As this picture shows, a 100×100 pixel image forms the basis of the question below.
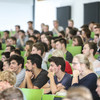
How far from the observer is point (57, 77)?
4430 millimetres

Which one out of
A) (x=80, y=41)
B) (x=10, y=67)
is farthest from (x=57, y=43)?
(x=10, y=67)

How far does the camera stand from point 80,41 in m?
7.29

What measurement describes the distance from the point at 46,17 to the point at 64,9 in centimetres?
112

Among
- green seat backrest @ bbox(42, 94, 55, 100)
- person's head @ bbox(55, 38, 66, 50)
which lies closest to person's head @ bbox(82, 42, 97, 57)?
person's head @ bbox(55, 38, 66, 50)

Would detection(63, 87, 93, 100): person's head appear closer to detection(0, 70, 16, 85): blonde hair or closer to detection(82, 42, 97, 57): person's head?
detection(0, 70, 16, 85): blonde hair

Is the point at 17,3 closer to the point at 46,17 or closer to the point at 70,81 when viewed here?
the point at 46,17

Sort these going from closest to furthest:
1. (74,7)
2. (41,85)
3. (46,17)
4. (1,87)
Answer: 1. (1,87)
2. (41,85)
3. (74,7)
4. (46,17)

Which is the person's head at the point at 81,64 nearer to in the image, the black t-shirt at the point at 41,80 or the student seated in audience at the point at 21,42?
the black t-shirt at the point at 41,80

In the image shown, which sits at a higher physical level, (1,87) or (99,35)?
(99,35)

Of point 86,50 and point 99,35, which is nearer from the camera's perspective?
point 86,50

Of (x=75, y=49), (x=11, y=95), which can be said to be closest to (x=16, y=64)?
(x=75, y=49)

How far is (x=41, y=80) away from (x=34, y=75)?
0.21 meters

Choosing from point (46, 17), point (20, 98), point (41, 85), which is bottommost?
point (41, 85)

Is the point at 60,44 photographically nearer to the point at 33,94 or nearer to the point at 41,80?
the point at 41,80
